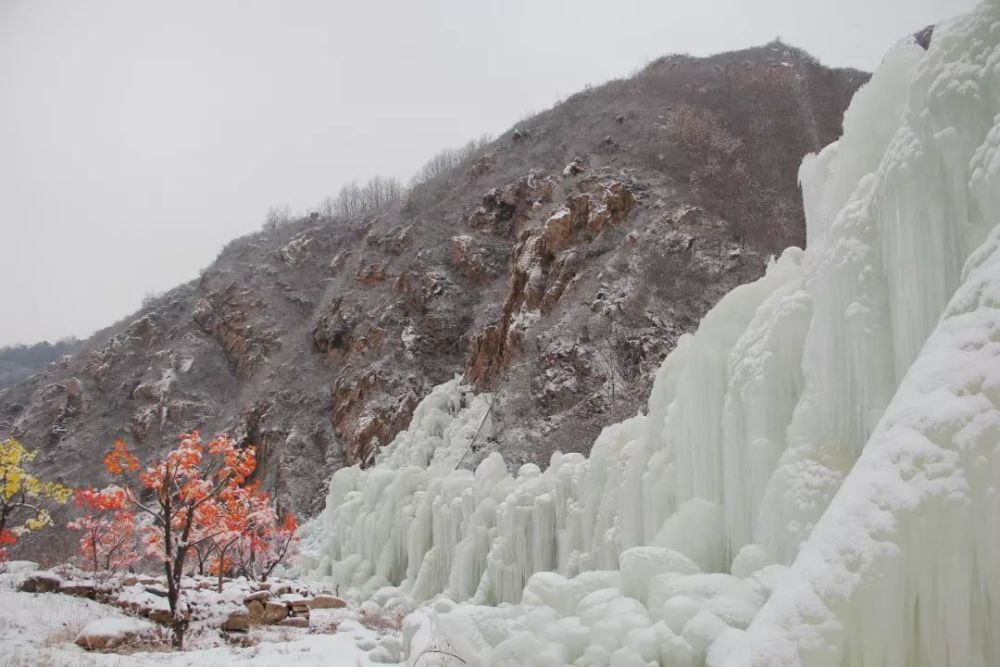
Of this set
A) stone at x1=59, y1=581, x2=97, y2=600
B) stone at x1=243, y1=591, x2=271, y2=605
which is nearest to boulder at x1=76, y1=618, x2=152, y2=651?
stone at x1=243, y1=591, x2=271, y2=605

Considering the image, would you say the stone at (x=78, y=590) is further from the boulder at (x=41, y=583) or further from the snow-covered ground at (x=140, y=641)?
the snow-covered ground at (x=140, y=641)

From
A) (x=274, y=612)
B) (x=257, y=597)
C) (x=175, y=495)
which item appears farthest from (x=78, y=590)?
(x=274, y=612)

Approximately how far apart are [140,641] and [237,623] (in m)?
2.23

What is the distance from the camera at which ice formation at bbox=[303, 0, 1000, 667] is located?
297cm

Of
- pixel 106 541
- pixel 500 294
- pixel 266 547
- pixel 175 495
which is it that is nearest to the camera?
pixel 175 495

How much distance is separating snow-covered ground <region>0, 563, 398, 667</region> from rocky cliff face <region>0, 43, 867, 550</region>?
534 inches

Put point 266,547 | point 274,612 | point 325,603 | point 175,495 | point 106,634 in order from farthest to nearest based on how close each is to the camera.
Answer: point 266,547 < point 325,603 < point 175,495 < point 274,612 < point 106,634

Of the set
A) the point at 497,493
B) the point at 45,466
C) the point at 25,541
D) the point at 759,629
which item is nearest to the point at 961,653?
the point at 759,629

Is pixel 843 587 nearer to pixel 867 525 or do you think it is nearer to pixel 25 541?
pixel 867 525

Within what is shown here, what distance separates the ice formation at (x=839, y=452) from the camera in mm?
2969

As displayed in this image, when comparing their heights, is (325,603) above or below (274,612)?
below

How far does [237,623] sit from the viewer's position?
Answer: 11727 mm

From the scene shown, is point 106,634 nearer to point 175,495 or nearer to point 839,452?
point 175,495

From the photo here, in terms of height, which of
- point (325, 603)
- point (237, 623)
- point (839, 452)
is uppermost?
point (839, 452)
